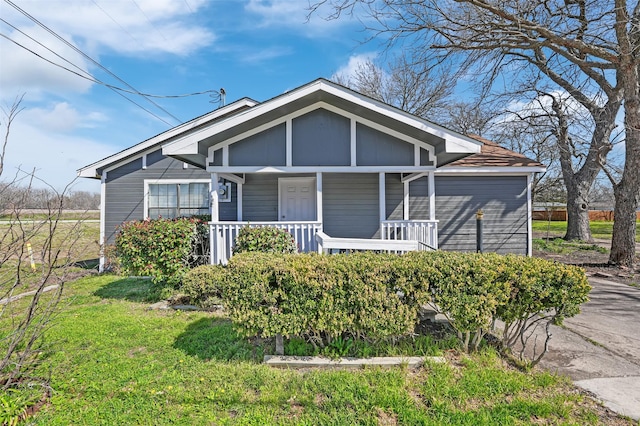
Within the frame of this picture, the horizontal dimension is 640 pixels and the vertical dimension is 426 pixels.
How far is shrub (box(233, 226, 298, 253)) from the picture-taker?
20.3 feet

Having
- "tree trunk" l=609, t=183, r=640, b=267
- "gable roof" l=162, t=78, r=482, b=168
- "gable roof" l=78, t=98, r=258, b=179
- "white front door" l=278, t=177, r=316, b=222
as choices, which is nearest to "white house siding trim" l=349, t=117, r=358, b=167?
"gable roof" l=162, t=78, r=482, b=168

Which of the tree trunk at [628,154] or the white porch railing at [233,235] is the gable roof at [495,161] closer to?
the tree trunk at [628,154]

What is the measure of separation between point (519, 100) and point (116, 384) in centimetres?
1725

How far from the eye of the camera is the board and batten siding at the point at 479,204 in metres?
9.51

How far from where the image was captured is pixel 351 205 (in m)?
8.78

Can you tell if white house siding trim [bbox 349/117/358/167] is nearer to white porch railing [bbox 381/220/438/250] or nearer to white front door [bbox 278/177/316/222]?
white porch railing [bbox 381/220/438/250]

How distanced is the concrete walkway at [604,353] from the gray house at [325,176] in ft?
8.34

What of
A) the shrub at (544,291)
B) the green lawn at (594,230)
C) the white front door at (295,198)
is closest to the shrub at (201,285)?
the white front door at (295,198)

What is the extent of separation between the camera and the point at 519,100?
14.6 metres

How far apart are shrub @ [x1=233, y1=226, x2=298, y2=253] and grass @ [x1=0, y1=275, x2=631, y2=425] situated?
2212 mm

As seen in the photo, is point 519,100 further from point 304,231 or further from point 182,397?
point 182,397

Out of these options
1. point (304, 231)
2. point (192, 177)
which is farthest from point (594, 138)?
point (192, 177)

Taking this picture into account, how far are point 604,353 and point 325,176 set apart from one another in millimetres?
6402

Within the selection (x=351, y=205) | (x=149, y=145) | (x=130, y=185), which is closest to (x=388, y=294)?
(x=351, y=205)
